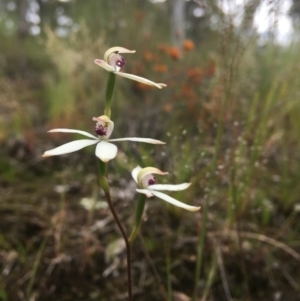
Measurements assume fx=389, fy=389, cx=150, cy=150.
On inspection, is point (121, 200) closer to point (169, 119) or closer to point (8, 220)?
point (8, 220)

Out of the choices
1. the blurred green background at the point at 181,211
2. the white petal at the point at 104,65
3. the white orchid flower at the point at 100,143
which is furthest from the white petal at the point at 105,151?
the blurred green background at the point at 181,211

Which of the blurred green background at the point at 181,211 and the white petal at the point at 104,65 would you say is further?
the blurred green background at the point at 181,211

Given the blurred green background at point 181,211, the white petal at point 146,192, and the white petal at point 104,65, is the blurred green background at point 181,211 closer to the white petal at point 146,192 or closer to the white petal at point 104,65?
the white petal at point 146,192

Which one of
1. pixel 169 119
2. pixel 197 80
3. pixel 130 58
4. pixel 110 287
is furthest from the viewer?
pixel 130 58

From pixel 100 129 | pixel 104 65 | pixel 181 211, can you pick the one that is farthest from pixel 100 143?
pixel 181 211

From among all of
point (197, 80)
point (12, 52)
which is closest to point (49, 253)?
point (197, 80)

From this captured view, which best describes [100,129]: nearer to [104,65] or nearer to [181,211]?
[104,65]

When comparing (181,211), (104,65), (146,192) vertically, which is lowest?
(181,211)

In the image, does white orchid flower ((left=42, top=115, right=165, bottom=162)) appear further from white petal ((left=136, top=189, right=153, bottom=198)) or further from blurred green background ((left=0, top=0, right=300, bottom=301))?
blurred green background ((left=0, top=0, right=300, bottom=301))
